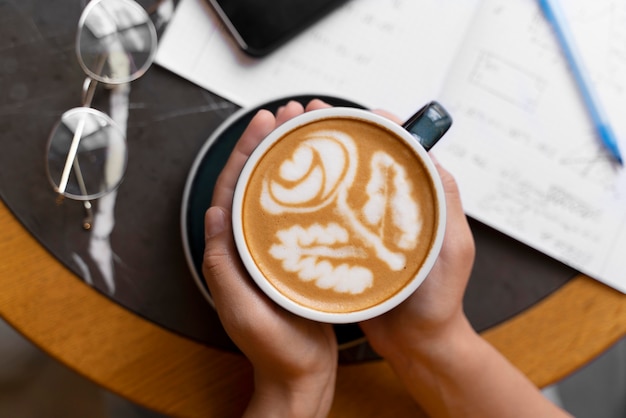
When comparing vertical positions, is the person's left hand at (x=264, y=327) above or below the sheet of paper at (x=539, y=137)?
below

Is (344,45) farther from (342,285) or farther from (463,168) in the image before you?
(342,285)

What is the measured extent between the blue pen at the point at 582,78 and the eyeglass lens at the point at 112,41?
0.44 m

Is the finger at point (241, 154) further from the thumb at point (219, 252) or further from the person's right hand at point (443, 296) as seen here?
the person's right hand at point (443, 296)

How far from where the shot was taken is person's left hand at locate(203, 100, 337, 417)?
509 mm

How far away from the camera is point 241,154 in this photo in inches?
21.4

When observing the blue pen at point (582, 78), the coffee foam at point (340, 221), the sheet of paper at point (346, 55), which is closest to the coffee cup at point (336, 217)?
the coffee foam at point (340, 221)

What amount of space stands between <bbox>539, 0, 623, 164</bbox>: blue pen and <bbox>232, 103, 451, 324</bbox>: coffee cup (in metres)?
0.28

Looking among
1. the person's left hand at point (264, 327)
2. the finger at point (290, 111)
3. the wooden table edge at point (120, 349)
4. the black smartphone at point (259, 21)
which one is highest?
the black smartphone at point (259, 21)

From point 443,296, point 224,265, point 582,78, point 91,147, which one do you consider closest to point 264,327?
point 224,265

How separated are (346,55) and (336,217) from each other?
0.26 m

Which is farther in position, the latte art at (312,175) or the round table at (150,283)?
the round table at (150,283)

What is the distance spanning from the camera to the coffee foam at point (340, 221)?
0.48m

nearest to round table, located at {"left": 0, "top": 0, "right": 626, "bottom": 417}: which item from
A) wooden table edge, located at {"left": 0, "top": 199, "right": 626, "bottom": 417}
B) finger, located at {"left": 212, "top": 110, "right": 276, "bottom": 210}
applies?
wooden table edge, located at {"left": 0, "top": 199, "right": 626, "bottom": 417}

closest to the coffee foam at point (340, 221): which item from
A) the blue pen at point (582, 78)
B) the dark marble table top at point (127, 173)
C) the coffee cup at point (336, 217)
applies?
the coffee cup at point (336, 217)
